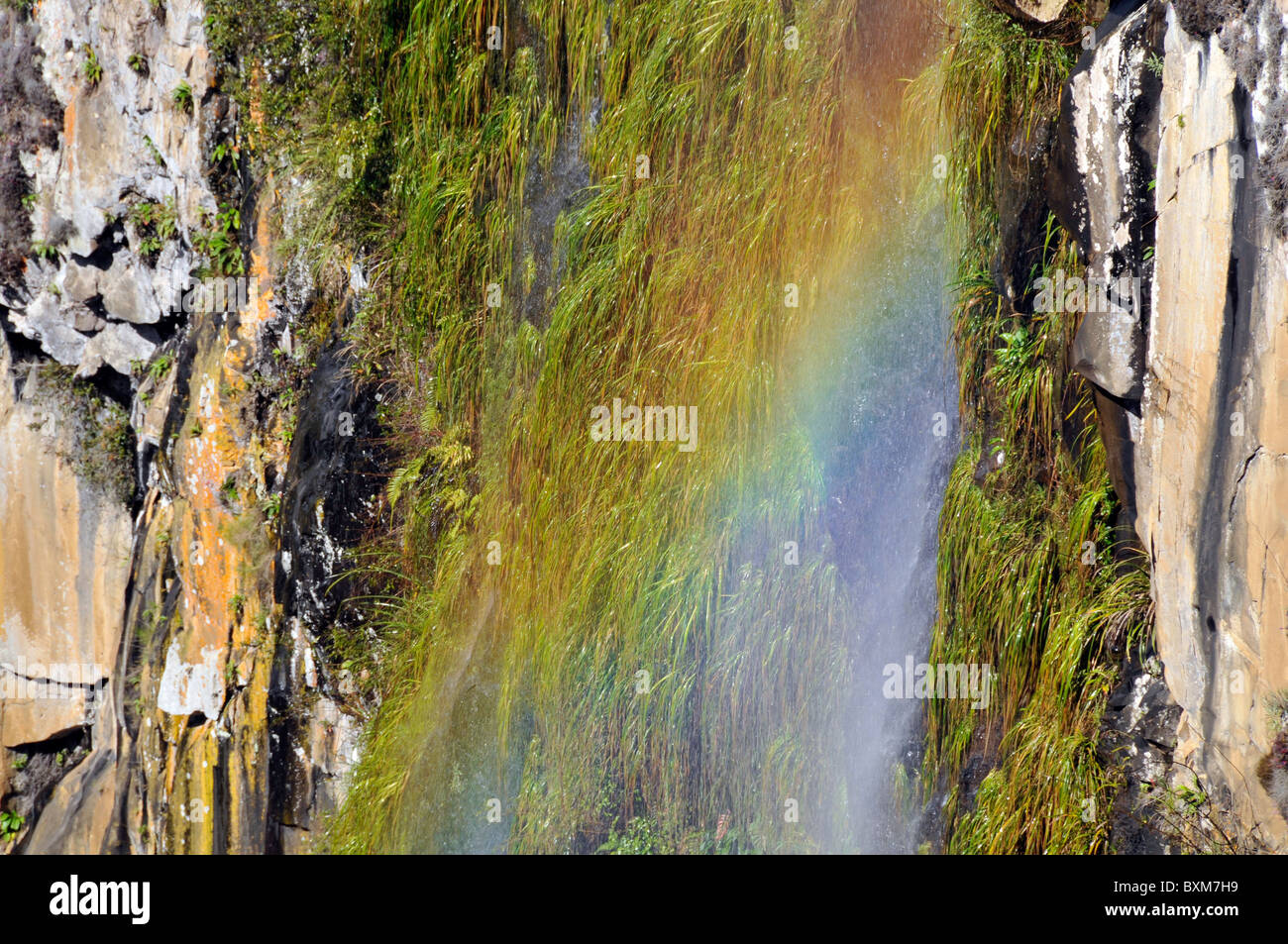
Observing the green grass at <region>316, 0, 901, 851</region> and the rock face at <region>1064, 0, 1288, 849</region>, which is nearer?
the rock face at <region>1064, 0, 1288, 849</region>

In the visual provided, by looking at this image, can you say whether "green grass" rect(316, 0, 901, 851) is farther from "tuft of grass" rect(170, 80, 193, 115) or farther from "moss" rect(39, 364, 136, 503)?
"moss" rect(39, 364, 136, 503)

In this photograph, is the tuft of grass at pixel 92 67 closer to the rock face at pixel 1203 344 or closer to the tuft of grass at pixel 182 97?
the tuft of grass at pixel 182 97

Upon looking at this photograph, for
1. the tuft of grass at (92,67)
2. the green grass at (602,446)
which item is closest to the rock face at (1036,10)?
the green grass at (602,446)

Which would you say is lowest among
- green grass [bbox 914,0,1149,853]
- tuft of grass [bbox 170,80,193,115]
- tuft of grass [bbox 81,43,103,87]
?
green grass [bbox 914,0,1149,853]

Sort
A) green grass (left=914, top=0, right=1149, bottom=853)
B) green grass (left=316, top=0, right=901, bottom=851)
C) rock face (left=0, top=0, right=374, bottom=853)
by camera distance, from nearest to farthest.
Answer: green grass (left=914, top=0, right=1149, bottom=853) → green grass (left=316, top=0, right=901, bottom=851) → rock face (left=0, top=0, right=374, bottom=853)

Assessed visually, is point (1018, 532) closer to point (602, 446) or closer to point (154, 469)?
point (602, 446)

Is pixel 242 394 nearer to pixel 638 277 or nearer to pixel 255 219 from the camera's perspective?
pixel 255 219

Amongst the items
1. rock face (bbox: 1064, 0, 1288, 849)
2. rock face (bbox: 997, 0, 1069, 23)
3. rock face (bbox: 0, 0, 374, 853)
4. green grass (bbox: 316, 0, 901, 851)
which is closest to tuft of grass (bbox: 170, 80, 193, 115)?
rock face (bbox: 0, 0, 374, 853)
